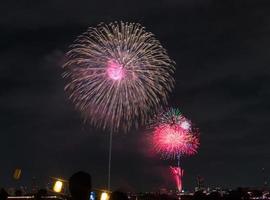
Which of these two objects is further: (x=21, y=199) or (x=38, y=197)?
(x=21, y=199)

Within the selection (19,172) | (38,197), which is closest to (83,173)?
(38,197)

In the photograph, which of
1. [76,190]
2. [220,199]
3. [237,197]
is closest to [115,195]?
[76,190]

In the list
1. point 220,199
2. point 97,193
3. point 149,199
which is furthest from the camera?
point 149,199

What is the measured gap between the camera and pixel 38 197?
17.8 metres

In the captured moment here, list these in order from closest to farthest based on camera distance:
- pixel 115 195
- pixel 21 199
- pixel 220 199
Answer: pixel 115 195
pixel 220 199
pixel 21 199

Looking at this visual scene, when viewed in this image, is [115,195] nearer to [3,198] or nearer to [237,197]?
[3,198]

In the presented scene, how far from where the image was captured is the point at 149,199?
133m

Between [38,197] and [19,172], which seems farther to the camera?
[19,172]

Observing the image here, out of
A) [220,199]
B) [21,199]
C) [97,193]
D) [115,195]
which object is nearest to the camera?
[115,195]

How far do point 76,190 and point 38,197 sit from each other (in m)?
10.9

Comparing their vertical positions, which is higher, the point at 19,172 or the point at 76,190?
the point at 19,172

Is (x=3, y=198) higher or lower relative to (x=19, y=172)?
lower

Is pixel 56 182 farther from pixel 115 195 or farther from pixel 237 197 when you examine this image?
pixel 237 197

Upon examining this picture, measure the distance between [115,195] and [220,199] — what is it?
841 centimetres
